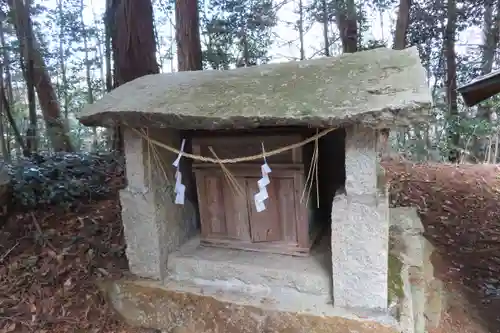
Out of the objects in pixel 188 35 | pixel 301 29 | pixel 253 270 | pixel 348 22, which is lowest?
pixel 253 270

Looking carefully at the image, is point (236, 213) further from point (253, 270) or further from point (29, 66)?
point (29, 66)

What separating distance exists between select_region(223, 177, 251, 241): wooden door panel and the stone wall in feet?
1.63

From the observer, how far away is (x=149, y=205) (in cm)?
285

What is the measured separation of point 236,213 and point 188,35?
14.5 ft

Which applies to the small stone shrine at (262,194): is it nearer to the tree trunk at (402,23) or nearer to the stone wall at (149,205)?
the stone wall at (149,205)

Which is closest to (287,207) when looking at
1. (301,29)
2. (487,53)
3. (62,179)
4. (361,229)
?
(361,229)

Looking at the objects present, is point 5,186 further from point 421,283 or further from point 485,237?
point 485,237

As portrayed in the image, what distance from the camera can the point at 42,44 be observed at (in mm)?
8742

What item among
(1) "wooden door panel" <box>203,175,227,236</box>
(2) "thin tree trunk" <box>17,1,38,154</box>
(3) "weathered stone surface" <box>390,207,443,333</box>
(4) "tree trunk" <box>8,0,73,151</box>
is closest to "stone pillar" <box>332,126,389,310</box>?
(3) "weathered stone surface" <box>390,207,443,333</box>

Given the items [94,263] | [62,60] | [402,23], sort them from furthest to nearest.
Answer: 1. [62,60]
2. [402,23]
3. [94,263]

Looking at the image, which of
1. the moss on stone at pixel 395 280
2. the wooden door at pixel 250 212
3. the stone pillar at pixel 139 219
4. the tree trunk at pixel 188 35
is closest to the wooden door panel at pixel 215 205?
the wooden door at pixel 250 212

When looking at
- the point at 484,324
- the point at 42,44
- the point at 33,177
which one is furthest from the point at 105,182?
the point at 42,44

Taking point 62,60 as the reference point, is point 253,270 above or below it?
below

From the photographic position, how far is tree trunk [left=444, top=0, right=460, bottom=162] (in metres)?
8.30
